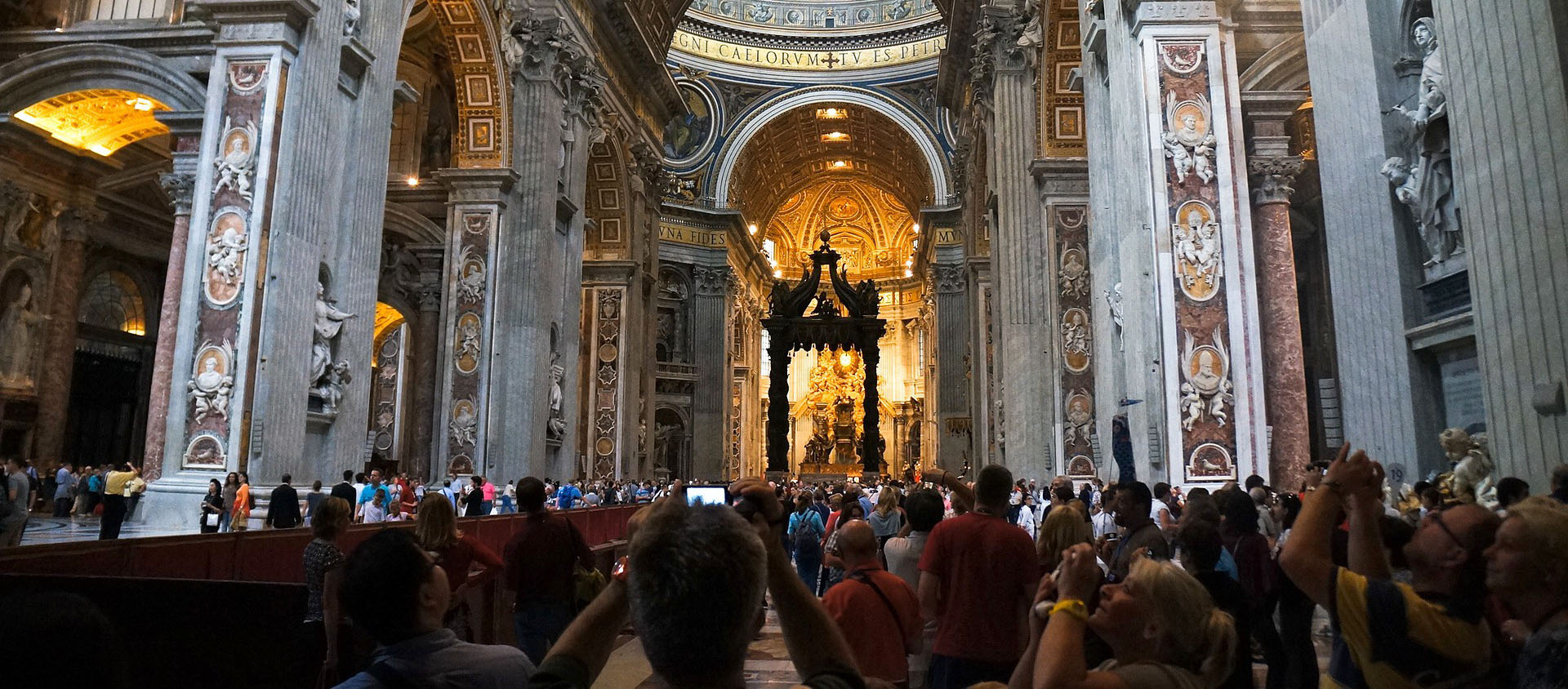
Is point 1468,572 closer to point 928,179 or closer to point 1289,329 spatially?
point 1289,329

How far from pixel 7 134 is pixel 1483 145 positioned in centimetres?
1866

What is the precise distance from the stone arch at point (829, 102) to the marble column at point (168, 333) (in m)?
29.4

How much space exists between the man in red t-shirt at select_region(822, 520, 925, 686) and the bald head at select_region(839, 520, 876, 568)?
8cm

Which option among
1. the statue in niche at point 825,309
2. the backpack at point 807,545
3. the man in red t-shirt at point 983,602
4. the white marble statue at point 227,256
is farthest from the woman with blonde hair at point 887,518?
the statue in niche at point 825,309

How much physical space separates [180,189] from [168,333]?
2.26 meters

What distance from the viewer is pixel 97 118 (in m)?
15.7

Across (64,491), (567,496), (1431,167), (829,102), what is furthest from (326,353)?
(829,102)

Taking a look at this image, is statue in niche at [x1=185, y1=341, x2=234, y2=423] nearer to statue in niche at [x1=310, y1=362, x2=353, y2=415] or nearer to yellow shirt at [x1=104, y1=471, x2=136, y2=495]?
statue in niche at [x1=310, y1=362, x2=353, y2=415]

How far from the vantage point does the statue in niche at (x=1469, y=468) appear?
5.25 metres

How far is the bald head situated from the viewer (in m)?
3.42

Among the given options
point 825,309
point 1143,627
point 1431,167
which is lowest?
point 1143,627

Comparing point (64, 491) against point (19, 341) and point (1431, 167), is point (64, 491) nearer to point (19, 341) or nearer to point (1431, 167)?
point (19, 341)

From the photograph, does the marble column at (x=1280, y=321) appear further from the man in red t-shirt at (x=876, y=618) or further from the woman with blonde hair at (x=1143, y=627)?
the woman with blonde hair at (x=1143, y=627)

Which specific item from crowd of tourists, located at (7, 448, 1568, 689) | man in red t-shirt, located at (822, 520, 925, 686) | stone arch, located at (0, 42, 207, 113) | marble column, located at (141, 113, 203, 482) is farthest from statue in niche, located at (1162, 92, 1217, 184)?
stone arch, located at (0, 42, 207, 113)
